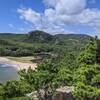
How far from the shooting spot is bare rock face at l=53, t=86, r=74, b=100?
1505 inches

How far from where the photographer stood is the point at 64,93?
3853 centimetres

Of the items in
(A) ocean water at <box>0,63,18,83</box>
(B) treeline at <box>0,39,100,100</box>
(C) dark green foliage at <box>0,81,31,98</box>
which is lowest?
(A) ocean water at <box>0,63,18,83</box>

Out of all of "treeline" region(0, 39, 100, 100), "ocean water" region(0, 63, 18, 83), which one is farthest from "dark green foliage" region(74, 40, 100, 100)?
"ocean water" region(0, 63, 18, 83)

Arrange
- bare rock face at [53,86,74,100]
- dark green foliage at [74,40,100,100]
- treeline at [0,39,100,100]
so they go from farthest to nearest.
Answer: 1. bare rock face at [53,86,74,100]
2. treeline at [0,39,100,100]
3. dark green foliage at [74,40,100,100]

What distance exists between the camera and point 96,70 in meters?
30.4

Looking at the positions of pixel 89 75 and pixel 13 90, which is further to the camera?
pixel 13 90

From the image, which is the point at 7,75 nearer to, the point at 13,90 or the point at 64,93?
the point at 13,90

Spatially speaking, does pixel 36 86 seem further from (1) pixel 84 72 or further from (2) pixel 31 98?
(1) pixel 84 72

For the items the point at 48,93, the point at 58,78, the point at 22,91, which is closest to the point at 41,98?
the point at 48,93

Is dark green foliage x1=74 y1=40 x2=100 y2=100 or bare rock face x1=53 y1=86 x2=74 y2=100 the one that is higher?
dark green foliage x1=74 y1=40 x2=100 y2=100

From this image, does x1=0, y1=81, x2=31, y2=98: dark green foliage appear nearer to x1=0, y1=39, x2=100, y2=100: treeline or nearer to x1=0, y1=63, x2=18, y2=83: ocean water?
x1=0, y1=39, x2=100, y2=100: treeline

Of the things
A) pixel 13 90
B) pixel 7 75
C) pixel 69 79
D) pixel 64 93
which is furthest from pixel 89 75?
pixel 7 75

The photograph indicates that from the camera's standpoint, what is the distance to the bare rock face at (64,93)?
125ft

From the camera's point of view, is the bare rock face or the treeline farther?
the bare rock face
